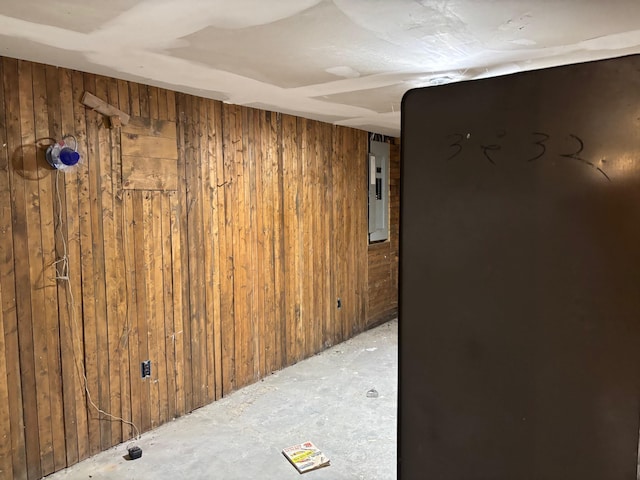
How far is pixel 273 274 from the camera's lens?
4035 millimetres

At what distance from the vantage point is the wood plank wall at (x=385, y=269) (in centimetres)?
544

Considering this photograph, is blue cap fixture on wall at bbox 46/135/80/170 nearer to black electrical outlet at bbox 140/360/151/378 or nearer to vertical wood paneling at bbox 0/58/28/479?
vertical wood paneling at bbox 0/58/28/479

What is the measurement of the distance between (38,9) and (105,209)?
1273 mm

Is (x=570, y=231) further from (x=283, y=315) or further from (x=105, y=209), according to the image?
(x=283, y=315)

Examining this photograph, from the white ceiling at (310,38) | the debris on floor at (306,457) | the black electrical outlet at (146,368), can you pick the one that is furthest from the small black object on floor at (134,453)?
the white ceiling at (310,38)

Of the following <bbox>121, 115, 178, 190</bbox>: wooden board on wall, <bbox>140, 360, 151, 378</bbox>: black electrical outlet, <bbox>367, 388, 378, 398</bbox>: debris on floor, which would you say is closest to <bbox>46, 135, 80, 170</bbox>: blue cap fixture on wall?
<bbox>121, 115, 178, 190</bbox>: wooden board on wall

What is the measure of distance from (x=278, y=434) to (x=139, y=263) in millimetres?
1429

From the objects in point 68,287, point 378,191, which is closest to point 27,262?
point 68,287

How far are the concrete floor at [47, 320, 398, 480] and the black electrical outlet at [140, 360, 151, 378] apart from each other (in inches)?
15.1

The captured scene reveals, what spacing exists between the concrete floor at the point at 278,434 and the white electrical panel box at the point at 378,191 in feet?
5.93

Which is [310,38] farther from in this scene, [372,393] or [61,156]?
[372,393]

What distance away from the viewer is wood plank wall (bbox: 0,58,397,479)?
A: 7.93 ft

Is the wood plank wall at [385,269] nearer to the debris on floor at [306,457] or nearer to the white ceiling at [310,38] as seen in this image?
the debris on floor at [306,457]

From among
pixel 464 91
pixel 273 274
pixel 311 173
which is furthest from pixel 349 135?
pixel 464 91
